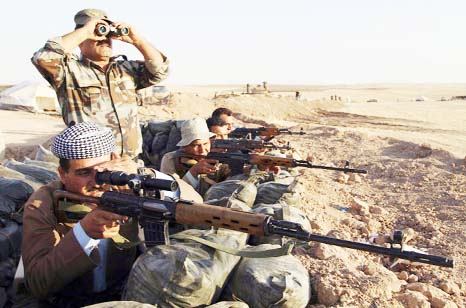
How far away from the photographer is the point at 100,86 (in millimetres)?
3645

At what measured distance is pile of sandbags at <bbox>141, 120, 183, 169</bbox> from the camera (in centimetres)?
621

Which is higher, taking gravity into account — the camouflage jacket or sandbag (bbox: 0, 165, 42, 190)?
Result: the camouflage jacket

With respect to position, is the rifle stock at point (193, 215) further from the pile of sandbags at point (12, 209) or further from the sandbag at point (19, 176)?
the sandbag at point (19, 176)

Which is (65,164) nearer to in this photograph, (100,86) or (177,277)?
(177,277)

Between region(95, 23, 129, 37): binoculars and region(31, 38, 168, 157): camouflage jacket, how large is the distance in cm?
28

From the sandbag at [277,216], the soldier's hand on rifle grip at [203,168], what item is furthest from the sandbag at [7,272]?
Answer: the soldier's hand on rifle grip at [203,168]

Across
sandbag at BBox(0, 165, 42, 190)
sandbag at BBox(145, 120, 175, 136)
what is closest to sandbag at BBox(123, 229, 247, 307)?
sandbag at BBox(0, 165, 42, 190)

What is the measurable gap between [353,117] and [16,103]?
1443 cm

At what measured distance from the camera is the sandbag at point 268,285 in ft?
7.31

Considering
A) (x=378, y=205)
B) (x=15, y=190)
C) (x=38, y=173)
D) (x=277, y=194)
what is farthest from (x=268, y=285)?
(x=378, y=205)

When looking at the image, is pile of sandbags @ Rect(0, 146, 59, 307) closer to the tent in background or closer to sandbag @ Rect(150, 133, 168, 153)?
sandbag @ Rect(150, 133, 168, 153)

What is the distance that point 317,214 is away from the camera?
16.2 feet

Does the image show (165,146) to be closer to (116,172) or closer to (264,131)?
(264,131)

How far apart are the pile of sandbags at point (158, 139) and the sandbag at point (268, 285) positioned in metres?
3.79
